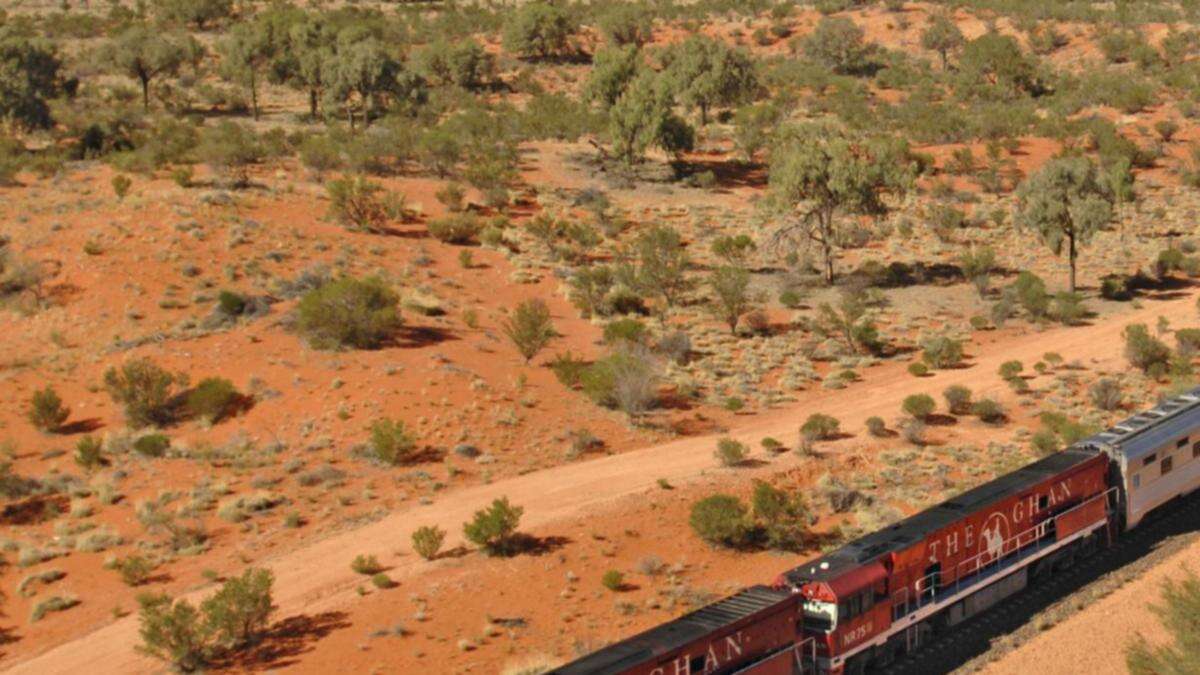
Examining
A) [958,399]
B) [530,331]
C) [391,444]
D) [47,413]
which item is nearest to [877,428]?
[958,399]

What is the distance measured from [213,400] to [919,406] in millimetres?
24112

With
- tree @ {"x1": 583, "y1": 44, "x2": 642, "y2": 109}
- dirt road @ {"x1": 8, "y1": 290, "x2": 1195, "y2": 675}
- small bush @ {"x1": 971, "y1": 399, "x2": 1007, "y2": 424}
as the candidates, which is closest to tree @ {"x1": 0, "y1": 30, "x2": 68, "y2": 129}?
tree @ {"x1": 583, "y1": 44, "x2": 642, "y2": 109}

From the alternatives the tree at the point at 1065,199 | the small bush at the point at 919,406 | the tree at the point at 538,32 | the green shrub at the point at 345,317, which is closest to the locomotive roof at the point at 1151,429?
the small bush at the point at 919,406

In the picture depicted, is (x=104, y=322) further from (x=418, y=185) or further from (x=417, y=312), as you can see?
(x=418, y=185)

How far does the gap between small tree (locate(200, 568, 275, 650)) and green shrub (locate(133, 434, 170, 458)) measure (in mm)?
11893

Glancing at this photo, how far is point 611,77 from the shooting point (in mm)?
79438

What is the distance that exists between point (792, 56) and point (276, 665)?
92939 mm

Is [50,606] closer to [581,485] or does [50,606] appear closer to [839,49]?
[581,485]

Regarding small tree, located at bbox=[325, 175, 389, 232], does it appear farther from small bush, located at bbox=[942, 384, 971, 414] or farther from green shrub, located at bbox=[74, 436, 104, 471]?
small bush, located at bbox=[942, 384, 971, 414]

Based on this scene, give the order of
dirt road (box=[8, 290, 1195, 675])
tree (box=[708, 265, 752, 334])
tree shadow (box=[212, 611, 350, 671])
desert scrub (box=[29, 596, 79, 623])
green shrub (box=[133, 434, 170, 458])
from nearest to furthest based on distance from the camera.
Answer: tree shadow (box=[212, 611, 350, 671]) → dirt road (box=[8, 290, 1195, 675]) → desert scrub (box=[29, 596, 79, 623]) → green shrub (box=[133, 434, 170, 458]) → tree (box=[708, 265, 752, 334])

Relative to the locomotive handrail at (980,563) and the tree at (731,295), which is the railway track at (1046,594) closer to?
the locomotive handrail at (980,563)

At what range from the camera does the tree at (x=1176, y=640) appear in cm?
2261

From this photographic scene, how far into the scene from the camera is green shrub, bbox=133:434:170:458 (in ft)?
135

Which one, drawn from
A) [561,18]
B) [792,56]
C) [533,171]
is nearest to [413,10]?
[561,18]
